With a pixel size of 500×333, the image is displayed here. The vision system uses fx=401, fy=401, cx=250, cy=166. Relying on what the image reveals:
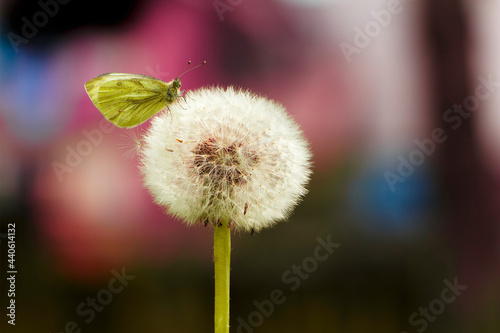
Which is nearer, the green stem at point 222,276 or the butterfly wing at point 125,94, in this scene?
the green stem at point 222,276

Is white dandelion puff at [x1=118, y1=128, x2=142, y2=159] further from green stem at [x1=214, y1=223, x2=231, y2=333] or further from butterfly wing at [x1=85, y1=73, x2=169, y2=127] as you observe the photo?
green stem at [x1=214, y1=223, x2=231, y2=333]

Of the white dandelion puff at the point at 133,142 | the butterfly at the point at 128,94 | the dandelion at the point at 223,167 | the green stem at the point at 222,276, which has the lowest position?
the green stem at the point at 222,276

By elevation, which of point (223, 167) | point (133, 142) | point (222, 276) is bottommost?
point (222, 276)

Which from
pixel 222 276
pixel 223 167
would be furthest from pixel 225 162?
pixel 222 276

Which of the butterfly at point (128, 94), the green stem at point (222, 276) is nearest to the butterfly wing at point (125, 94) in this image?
the butterfly at point (128, 94)

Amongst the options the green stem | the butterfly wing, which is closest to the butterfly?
the butterfly wing

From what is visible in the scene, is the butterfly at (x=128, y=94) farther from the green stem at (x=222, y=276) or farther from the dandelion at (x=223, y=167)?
the green stem at (x=222, y=276)

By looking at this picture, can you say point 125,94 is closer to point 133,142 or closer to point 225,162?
point 133,142

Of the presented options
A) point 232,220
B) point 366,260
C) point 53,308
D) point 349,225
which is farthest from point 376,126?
point 53,308

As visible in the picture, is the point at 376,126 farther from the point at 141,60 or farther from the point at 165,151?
the point at 165,151
